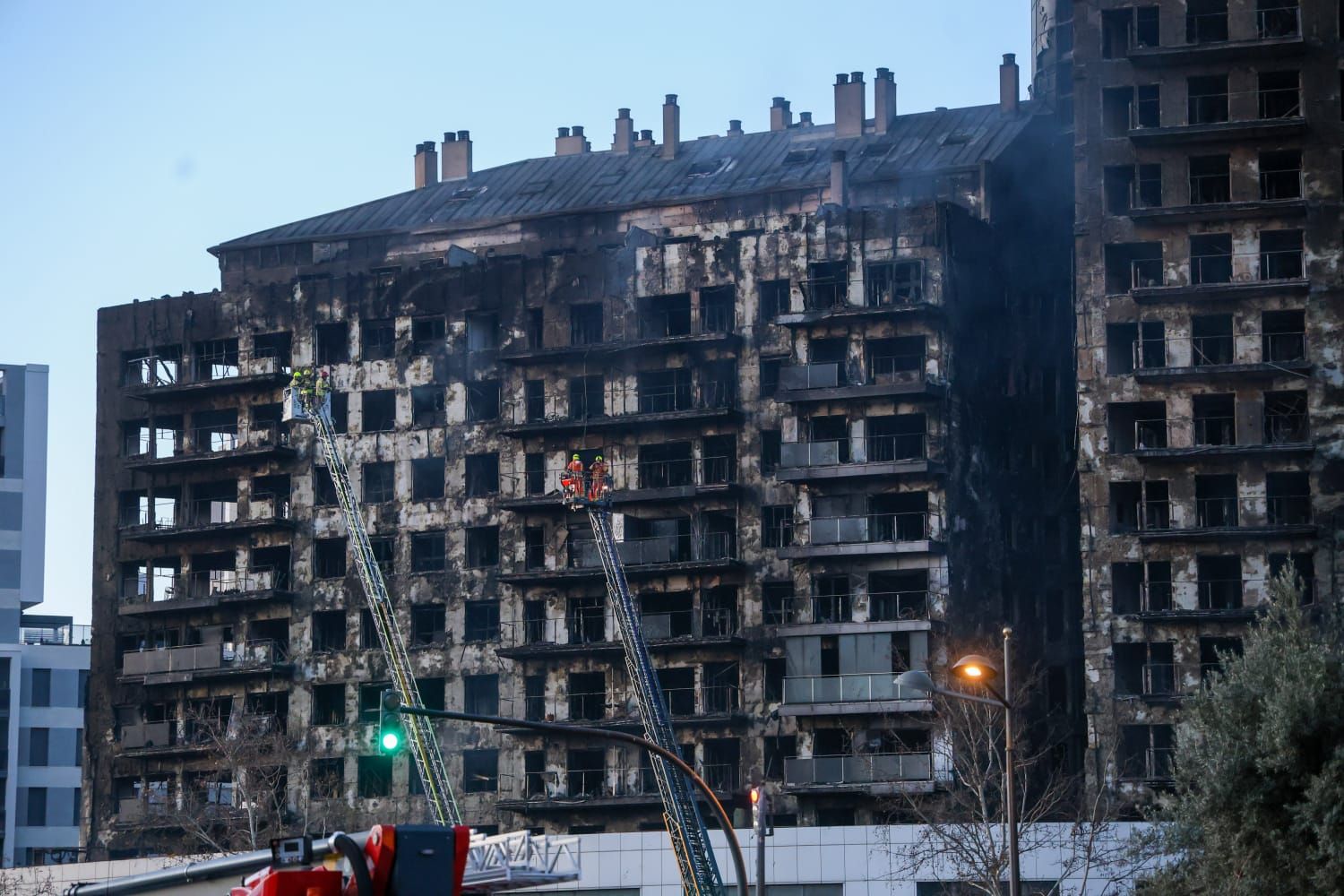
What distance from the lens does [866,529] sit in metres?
108

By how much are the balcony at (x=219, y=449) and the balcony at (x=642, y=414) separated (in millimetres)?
12807

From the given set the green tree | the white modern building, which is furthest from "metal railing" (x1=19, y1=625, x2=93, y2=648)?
the green tree

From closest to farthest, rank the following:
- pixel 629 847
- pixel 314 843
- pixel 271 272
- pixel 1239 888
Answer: pixel 314 843 < pixel 1239 888 < pixel 629 847 < pixel 271 272

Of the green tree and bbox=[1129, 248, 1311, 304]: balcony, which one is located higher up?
bbox=[1129, 248, 1311, 304]: balcony

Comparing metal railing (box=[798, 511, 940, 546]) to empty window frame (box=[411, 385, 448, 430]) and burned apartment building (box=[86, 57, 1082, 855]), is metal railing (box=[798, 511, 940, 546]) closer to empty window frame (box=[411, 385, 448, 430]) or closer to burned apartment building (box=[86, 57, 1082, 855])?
burned apartment building (box=[86, 57, 1082, 855])

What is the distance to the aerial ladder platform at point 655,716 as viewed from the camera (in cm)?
8988

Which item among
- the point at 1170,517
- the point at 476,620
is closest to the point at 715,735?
the point at 476,620

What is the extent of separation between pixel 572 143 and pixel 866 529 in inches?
1597

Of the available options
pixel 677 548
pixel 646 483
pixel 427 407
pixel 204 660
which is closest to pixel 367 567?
pixel 427 407

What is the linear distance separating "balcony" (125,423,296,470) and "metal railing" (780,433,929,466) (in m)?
26.6

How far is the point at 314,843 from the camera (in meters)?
33.2

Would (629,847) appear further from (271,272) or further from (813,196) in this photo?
(271,272)

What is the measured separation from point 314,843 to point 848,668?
246 ft

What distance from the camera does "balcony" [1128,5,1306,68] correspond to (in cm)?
10594
